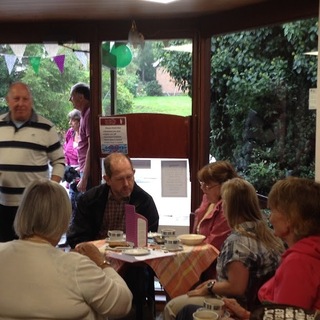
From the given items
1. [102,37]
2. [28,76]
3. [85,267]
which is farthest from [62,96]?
[85,267]

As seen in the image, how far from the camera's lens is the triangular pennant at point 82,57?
4.14 metres

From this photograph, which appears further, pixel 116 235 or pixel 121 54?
pixel 121 54

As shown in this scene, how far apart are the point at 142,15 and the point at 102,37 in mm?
389

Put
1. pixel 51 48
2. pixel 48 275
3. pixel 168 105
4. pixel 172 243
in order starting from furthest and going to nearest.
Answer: pixel 51 48 < pixel 168 105 < pixel 172 243 < pixel 48 275

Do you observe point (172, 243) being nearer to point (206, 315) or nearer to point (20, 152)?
point (206, 315)

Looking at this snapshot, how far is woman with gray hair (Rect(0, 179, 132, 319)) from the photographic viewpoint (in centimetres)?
169

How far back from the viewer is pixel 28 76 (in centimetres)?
421

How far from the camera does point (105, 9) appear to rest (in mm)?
3607

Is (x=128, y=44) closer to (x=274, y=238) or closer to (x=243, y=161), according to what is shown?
(x=243, y=161)

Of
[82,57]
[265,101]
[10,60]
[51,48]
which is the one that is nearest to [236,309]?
[265,101]

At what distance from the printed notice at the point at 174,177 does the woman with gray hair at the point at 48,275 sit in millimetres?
2230

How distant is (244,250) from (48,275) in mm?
939

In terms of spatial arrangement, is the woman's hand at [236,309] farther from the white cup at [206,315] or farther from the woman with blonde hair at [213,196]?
the woman with blonde hair at [213,196]

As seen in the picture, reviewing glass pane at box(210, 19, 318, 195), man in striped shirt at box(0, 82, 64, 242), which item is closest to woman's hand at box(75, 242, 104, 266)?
man in striped shirt at box(0, 82, 64, 242)
